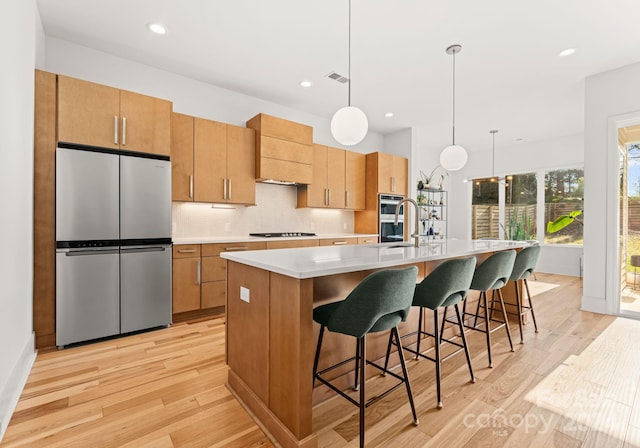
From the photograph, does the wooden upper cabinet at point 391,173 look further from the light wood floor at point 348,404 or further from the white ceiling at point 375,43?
the light wood floor at point 348,404

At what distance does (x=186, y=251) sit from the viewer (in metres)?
3.36

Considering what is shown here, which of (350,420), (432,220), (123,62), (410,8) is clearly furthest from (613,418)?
(432,220)

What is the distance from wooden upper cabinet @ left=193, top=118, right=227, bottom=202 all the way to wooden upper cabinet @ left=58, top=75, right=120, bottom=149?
898 mm

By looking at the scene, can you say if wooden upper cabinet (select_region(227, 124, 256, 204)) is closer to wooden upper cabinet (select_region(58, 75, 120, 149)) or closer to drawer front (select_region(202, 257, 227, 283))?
drawer front (select_region(202, 257, 227, 283))

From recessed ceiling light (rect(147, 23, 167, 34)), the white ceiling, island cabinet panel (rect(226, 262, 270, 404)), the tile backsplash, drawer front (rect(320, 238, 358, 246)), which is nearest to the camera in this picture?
island cabinet panel (rect(226, 262, 270, 404))

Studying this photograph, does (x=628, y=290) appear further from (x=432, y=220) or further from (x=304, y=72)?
(x=304, y=72)

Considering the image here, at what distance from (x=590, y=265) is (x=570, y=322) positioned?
0.93m

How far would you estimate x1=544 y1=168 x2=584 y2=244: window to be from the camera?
6.37 metres

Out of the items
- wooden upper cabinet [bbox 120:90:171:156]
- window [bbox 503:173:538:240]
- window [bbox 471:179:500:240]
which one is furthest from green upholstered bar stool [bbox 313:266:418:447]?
window [bbox 471:179:500:240]

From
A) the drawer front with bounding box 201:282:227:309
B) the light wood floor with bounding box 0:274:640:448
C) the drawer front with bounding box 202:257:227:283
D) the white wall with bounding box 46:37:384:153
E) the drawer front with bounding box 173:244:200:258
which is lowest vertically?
the light wood floor with bounding box 0:274:640:448

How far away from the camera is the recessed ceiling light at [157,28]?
2.85 meters

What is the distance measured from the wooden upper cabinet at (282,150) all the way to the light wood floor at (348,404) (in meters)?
2.31

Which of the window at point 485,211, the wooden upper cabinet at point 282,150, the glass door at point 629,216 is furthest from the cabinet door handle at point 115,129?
the window at point 485,211

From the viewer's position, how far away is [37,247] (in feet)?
8.52
